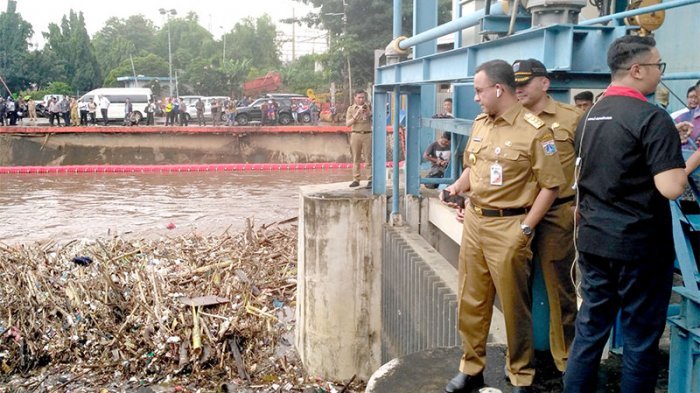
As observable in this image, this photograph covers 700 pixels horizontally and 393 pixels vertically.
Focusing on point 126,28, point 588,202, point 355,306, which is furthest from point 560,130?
point 126,28

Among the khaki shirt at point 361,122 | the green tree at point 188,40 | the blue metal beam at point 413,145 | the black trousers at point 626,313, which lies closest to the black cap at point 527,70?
the black trousers at point 626,313

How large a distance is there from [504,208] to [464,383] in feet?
3.23

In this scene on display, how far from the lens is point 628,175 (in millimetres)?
2850

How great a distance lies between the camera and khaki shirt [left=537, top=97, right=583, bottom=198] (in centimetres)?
372

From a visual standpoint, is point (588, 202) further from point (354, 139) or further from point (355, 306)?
point (354, 139)

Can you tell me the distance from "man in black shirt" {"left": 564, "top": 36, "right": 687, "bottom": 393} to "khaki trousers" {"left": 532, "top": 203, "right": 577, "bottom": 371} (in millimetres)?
412

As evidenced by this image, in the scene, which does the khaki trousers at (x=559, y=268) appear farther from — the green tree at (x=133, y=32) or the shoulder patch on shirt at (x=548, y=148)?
the green tree at (x=133, y=32)

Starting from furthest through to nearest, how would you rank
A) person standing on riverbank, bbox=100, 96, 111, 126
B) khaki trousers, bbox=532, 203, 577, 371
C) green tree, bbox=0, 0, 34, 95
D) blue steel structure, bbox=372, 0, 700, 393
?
1. green tree, bbox=0, 0, 34, 95
2. person standing on riverbank, bbox=100, 96, 111, 126
3. khaki trousers, bbox=532, 203, 577, 371
4. blue steel structure, bbox=372, 0, 700, 393

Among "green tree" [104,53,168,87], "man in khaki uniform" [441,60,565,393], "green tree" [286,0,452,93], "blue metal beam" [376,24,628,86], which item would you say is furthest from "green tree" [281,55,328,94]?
"man in khaki uniform" [441,60,565,393]

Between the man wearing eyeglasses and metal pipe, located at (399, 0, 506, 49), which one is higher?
metal pipe, located at (399, 0, 506, 49)

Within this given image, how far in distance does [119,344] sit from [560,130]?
6.84 m

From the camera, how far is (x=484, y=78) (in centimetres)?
328

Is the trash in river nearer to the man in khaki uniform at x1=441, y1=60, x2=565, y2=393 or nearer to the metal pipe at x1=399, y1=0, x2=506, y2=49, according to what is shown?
the metal pipe at x1=399, y1=0, x2=506, y2=49

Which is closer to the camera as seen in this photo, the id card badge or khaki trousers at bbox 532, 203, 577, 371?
the id card badge
